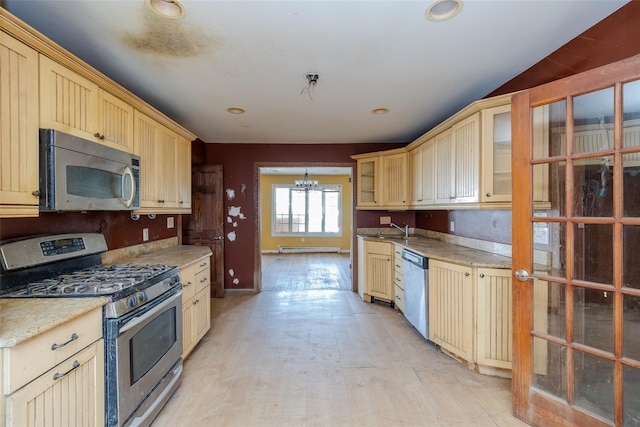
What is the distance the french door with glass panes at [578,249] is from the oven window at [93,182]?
2616 millimetres

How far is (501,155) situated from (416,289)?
149 centimetres

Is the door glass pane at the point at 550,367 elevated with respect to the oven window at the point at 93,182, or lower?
lower

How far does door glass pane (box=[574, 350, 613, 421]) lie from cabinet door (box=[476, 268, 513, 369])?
0.61 meters

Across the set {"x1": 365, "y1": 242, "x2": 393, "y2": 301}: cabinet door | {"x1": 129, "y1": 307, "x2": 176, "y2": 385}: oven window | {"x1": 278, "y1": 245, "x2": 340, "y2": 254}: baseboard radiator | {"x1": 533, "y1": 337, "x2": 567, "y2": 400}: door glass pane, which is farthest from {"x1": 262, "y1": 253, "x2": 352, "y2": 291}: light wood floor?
{"x1": 533, "y1": 337, "x2": 567, "y2": 400}: door glass pane

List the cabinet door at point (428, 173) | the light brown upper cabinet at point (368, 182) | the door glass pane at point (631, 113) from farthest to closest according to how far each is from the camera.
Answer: the light brown upper cabinet at point (368, 182)
the cabinet door at point (428, 173)
the door glass pane at point (631, 113)

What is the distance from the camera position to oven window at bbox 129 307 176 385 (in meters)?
1.62

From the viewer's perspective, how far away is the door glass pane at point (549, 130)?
1.64 m

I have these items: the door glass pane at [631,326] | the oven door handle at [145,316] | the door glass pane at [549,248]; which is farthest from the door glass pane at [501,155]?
the oven door handle at [145,316]

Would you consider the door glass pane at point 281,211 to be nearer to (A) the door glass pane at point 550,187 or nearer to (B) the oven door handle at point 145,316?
(B) the oven door handle at point 145,316

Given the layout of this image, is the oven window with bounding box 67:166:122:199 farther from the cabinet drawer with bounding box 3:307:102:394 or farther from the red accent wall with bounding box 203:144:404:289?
the red accent wall with bounding box 203:144:404:289

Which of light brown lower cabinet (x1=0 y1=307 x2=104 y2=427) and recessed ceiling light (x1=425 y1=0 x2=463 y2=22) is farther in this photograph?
recessed ceiling light (x1=425 y1=0 x2=463 y2=22)

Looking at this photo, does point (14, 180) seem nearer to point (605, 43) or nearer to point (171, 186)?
point (171, 186)

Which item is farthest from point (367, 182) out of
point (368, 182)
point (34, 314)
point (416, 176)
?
point (34, 314)

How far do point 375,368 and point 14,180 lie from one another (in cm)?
258
